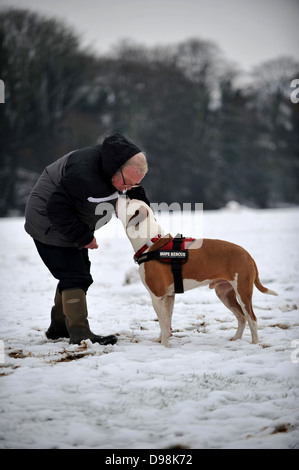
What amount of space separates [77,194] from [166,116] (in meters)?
32.7

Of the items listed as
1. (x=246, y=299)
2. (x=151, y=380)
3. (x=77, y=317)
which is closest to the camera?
(x=151, y=380)

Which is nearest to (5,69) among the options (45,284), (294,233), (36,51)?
(36,51)

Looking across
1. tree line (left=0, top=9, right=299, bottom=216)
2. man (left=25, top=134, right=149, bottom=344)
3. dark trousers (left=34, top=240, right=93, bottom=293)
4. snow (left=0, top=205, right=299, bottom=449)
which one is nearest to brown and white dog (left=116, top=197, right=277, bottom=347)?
man (left=25, top=134, right=149, bottom=344)

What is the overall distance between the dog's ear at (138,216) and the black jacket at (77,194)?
0.80 feet

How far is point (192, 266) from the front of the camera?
3.82 metres

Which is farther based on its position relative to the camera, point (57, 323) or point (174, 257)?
point (57, 323)

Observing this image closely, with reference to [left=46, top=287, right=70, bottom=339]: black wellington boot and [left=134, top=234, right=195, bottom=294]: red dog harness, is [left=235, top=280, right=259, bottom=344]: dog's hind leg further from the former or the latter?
[left=46, top=287, right=70, bottom=339]: black wellington boot

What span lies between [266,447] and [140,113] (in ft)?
107

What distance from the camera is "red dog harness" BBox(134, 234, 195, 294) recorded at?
3.79 meters

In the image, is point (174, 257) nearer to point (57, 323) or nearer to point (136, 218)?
point (136, 218)

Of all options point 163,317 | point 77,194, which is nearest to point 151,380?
point 163,317

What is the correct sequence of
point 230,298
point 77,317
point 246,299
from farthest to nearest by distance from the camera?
point 230,298 → point 77,317 → point 246,299

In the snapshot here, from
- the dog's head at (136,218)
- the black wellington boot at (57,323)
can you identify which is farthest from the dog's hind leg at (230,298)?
the black wellington boot at (57,323)
